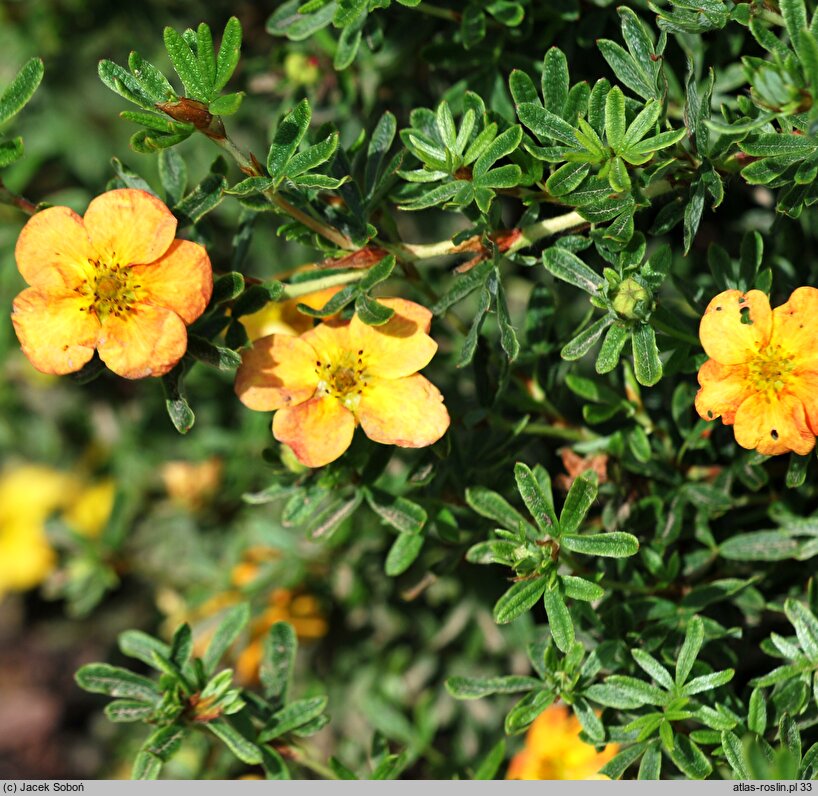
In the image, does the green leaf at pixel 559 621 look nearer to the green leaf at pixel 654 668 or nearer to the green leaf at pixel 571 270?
the green leaf at pixel 654 668

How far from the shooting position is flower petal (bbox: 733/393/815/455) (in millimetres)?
1237

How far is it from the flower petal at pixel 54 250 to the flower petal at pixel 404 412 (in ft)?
1.41

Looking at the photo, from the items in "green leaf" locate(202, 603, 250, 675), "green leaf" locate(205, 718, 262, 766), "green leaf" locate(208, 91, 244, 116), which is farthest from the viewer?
"green leaf" locate(202, 603, 250, 675)

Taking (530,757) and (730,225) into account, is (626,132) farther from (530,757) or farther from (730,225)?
(530,757)

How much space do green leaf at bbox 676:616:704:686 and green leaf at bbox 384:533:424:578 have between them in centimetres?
45

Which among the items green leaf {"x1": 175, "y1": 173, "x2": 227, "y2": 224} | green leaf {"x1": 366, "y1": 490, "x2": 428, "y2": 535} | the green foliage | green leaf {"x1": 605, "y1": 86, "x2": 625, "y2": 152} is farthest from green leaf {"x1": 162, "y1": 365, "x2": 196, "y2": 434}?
green leaf {"x1": 605, "y1": 86, "x2": 625, "y2": 152}

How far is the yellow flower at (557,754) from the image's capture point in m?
1.70

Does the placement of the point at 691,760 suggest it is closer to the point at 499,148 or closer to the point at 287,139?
the point at 499,148

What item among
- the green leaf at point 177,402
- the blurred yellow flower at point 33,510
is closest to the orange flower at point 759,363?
the green leaf at point 177,402

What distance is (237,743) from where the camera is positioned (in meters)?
1.50

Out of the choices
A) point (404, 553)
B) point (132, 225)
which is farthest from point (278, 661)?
point (132, 225)

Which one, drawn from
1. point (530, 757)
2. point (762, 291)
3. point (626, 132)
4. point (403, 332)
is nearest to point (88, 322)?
point (403, 332)

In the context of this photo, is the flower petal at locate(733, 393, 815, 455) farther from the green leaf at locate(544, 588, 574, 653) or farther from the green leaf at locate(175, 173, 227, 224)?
the green leaf at locate(175, 173, 227, 224)

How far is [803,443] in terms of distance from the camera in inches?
48.5
